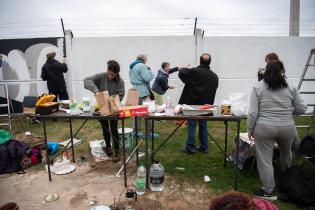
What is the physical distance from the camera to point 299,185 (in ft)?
11.5

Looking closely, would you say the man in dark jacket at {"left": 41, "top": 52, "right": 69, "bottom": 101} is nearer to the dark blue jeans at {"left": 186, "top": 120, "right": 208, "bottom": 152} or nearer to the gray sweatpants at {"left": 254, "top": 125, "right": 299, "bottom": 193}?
the dark blue jeans at {"left": 186, "top": 120, "right": 208, "bottom": 152}

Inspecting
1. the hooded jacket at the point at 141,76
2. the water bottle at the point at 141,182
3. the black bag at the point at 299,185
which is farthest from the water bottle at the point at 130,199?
the hooded jacket at the point at 141,76

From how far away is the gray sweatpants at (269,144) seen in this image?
135 inches

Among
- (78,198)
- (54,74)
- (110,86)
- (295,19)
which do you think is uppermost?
(295,19)

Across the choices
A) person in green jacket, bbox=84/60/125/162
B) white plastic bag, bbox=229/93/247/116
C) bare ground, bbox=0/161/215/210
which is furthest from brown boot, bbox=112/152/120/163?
white plastic bag, bbox=229/93/247/116

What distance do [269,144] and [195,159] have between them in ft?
5.57

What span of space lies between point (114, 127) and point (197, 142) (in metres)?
1.91

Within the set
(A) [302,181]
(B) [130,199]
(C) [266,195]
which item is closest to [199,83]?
(C) [266,195]

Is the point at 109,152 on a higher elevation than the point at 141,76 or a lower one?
lower

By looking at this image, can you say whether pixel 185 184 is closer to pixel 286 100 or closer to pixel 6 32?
pixel 286 100

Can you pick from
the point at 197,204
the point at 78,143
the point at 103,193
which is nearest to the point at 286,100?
the point at 197,204

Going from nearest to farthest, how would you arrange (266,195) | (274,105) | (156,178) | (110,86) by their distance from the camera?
(274,105), (266,195), (156,178), (110,86)

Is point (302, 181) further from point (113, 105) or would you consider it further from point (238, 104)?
point (113, 105)

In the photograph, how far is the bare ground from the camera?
3631mm
